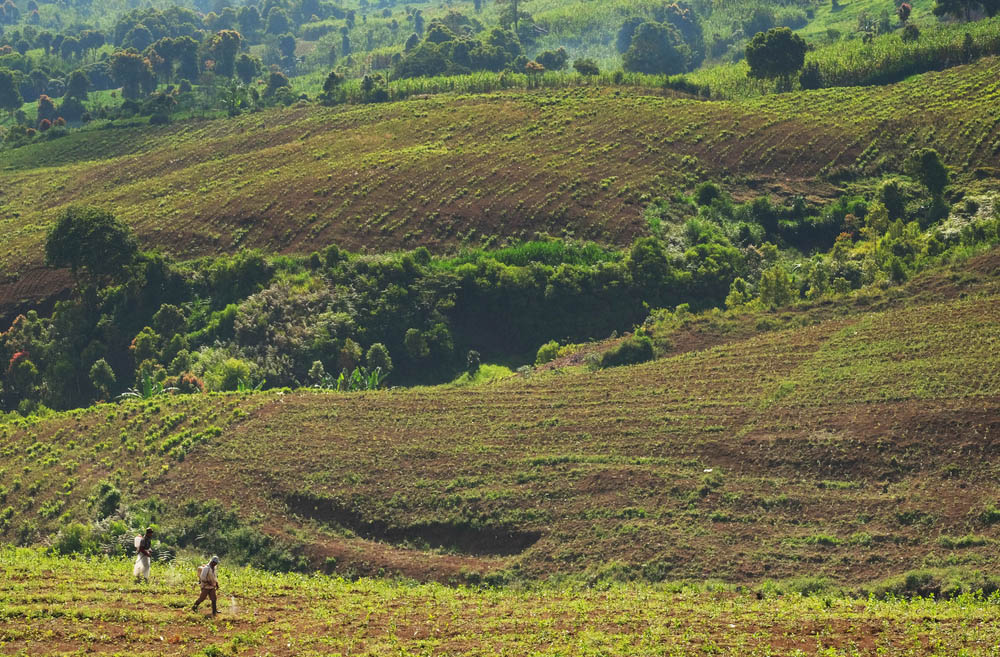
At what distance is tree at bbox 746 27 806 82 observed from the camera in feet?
334

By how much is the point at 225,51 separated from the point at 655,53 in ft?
220

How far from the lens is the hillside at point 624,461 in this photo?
34906mm

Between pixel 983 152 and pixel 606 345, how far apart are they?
3505 cm

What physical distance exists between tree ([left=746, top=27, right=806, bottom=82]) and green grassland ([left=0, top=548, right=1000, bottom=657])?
7987cm

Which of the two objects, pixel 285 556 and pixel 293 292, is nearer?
pixel 285 556

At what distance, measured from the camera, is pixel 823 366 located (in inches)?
1809

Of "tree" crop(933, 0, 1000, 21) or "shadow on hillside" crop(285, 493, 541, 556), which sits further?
"tree" crop(933, 0, 1000, 21)

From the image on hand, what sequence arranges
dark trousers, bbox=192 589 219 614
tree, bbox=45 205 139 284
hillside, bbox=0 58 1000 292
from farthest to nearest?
hillside, bbox=0 58 1000 292 < tree, bbox=45 205 139 284 < dark trousers, bbox=192 589 219 614

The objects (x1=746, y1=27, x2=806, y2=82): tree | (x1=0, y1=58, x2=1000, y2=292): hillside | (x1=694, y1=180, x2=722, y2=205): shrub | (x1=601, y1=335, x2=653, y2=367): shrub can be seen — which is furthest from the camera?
(x1=746, y1=27, x2=806, y2=82): tree

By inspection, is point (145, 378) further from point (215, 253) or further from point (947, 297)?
point (947, 297)

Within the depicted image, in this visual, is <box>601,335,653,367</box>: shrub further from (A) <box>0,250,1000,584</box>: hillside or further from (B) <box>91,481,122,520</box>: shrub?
(B) <box>91,481,122,520</box>: shrub

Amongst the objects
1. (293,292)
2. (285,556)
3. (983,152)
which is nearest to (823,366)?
(285,556)

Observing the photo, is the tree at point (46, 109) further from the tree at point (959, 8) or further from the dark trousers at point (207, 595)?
the dark trousers at point (207, 595)

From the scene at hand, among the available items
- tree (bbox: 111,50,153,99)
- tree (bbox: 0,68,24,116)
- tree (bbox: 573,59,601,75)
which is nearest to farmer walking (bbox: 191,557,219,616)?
tree (bbox: 573,59,601,75)
